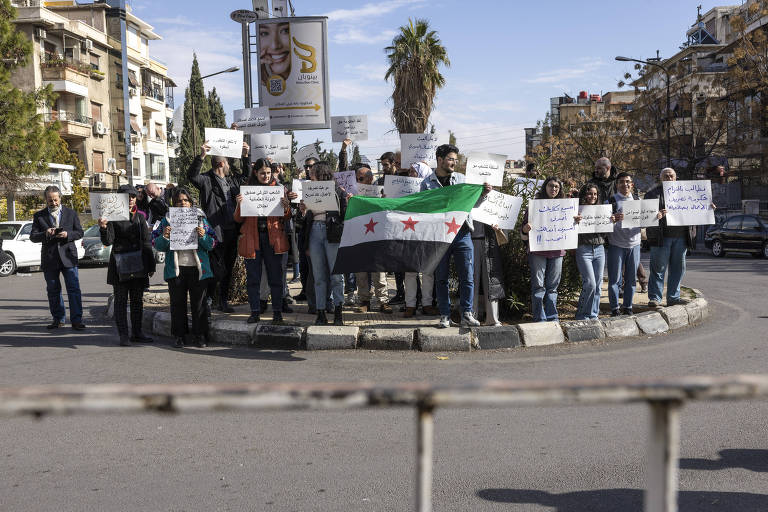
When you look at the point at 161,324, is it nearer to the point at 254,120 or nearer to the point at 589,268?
the point at 254,120

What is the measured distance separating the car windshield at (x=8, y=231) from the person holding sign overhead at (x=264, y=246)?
15.6 metres

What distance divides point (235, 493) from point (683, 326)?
709 cm

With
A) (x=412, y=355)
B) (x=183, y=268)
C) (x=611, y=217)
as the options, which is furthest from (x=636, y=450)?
(x=183, y=268)

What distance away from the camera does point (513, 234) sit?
8992mm

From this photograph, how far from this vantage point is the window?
48.8 meters

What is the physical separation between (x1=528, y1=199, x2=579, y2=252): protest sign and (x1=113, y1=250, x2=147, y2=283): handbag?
4.69 m

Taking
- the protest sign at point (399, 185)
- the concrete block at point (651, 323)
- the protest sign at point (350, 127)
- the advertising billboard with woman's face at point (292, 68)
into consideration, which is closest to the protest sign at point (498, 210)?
the protest sign at point (399, 185)

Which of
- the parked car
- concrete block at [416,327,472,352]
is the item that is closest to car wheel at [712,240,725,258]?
the parked car

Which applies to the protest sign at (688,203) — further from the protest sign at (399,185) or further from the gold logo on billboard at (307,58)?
the gold logo on billboard at (307,58)

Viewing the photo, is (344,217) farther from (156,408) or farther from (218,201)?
(156,408)

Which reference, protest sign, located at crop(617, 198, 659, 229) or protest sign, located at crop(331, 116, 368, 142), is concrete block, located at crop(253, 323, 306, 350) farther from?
protest sign, located at crop(331, 116, 368, 142)

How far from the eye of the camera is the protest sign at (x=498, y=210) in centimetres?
801

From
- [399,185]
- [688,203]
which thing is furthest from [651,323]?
[399,185]

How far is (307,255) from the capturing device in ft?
28.3
